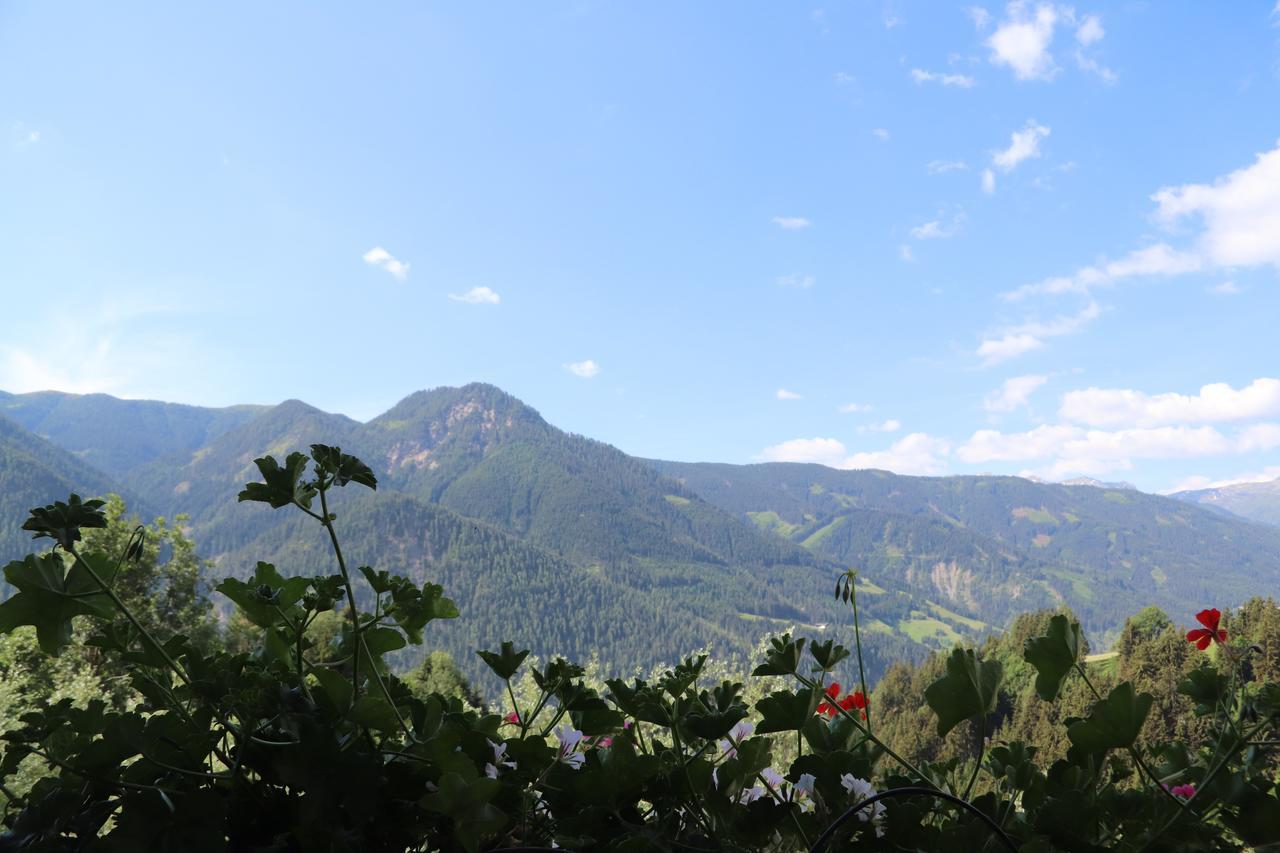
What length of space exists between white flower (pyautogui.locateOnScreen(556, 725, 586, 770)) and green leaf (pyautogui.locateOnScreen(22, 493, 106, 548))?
52 centimetres

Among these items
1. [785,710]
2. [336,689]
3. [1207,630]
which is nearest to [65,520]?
[336,689]

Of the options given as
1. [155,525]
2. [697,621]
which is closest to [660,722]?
[155,525]

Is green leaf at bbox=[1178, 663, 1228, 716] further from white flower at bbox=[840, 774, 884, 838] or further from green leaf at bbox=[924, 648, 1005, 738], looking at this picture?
white flower at bbox=[840, 774, 884, 838]

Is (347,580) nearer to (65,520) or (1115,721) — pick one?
(65,520)

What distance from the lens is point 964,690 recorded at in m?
0.75

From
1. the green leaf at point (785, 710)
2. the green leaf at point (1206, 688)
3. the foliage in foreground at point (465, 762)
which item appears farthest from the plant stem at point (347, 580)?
the green leaf at point (1206, 688)

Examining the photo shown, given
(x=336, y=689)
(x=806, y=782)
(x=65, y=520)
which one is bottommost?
(x=806, y=782)

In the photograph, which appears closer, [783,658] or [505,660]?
[783,658]

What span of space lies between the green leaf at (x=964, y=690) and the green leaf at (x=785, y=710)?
14cm

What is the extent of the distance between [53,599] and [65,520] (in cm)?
10

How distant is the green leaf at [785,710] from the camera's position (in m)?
0.80

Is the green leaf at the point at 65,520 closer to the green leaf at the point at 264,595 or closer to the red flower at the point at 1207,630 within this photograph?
the green leaf at the point at 264,595

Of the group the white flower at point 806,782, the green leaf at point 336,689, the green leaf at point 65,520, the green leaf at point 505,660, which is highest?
the green leaf at point 65,520

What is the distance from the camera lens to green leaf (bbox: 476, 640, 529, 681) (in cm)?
94
